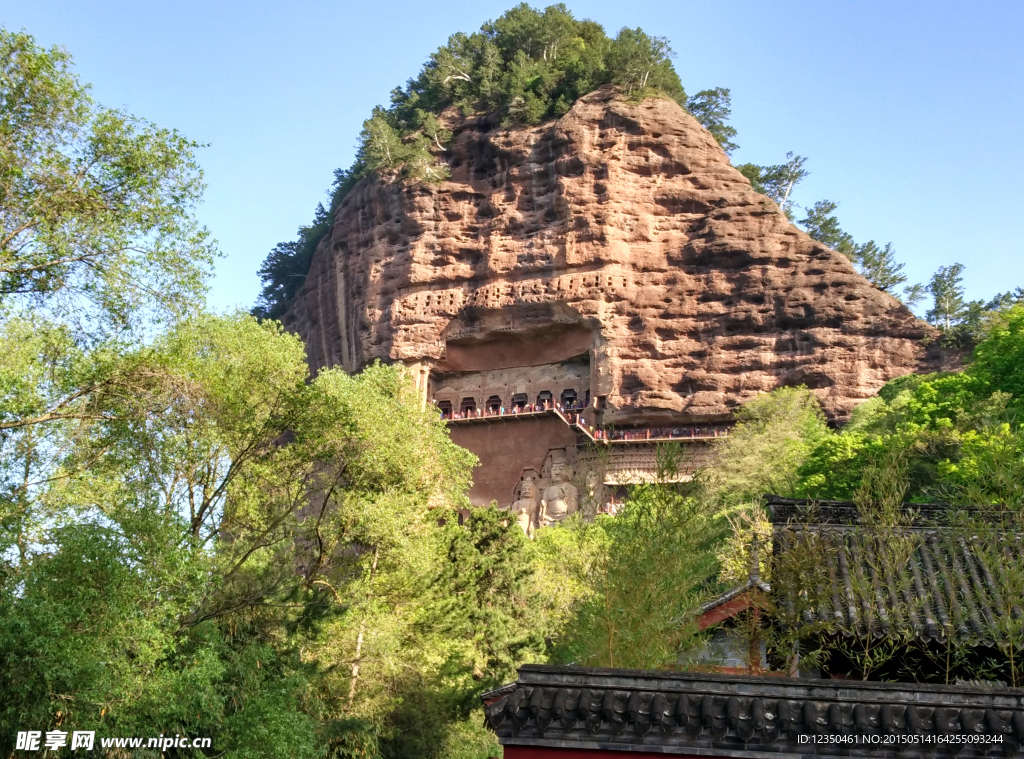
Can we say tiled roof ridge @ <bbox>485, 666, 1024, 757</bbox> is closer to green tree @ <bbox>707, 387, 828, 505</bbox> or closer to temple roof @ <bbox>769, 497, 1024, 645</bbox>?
temple roof @ <bbox>769, 497, 1024, 645</bbox>

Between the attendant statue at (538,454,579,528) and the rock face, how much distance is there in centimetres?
157

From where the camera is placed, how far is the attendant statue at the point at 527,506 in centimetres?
3719

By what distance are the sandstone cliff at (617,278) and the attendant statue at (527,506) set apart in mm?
3751

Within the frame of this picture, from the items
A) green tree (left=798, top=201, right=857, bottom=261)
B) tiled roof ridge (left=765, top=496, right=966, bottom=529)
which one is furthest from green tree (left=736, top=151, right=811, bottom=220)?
tiled roof ridge (left=765, top=496, right=966, bottom=529)

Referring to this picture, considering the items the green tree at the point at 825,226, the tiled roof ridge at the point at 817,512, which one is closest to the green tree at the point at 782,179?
the green tree at the point at 825,226

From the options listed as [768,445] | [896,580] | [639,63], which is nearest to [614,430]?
[768,445]

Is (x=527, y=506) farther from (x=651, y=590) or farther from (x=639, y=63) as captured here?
(x=651, y=590)

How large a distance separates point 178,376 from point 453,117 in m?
32.7

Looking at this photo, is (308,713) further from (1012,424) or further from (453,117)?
(453,117)

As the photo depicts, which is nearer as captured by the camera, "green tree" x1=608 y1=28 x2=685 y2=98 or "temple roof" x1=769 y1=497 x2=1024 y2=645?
"temple roof" x1=769 y1=497 x2=1024 y2=645

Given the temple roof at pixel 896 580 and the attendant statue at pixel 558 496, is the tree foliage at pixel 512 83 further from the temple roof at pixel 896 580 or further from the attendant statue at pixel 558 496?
the temple roof at pixel 896 580

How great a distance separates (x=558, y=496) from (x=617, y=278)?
7.62 meters

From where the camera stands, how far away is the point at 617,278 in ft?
125

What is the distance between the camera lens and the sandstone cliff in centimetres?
3600
